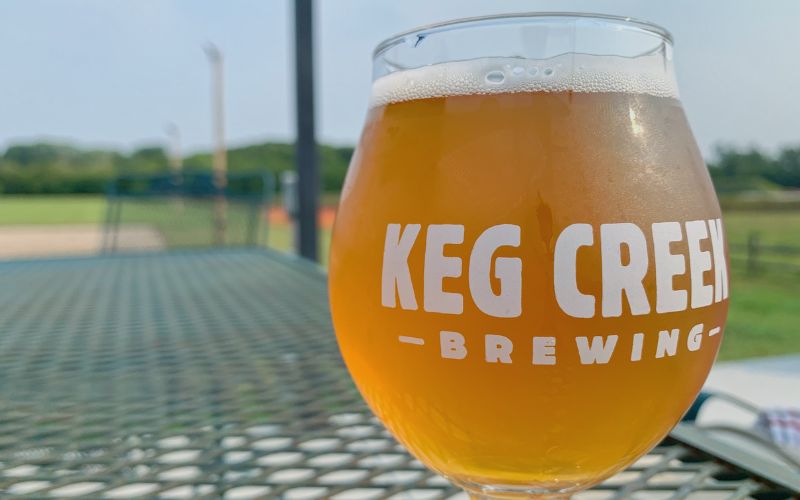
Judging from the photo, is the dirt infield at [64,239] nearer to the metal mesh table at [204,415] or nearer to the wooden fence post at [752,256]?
the metal mesh table at [204,415]

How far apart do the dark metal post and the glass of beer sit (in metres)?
1.71

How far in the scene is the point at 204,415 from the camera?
614mm

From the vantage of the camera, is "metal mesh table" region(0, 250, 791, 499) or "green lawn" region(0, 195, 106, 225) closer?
"metal mesh table" region(0, 250, 791, 499)

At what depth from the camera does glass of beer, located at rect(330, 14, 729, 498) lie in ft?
1.02

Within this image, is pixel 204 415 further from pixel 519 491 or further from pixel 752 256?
pixel 752 256

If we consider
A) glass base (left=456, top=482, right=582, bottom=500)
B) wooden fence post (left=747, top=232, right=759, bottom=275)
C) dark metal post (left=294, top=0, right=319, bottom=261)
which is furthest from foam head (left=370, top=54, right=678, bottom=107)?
wooden fence post (left=747, top=232, right=759, bottom=275)

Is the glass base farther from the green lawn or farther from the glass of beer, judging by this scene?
the green lawn

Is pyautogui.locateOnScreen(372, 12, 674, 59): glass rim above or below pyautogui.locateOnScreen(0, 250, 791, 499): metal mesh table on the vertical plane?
above

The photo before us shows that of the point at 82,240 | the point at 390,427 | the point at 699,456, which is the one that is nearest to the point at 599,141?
the point at 390,427

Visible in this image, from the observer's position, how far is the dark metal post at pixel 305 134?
200 centimetres

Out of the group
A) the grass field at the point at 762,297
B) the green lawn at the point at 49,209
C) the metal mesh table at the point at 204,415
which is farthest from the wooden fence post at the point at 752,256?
the green lawn at the point at 49,209

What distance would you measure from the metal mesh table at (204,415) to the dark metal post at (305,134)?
96 centimetres

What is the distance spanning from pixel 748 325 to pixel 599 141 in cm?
693

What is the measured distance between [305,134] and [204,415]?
1.52 metres
